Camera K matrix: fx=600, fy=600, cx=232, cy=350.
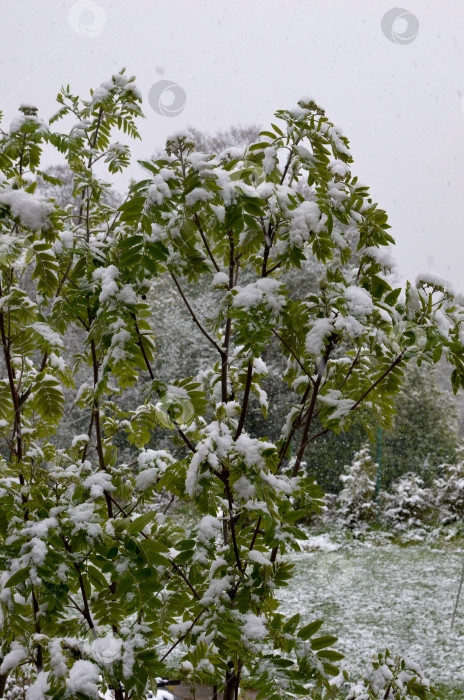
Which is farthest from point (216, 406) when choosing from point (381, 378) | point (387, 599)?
point (387, 599)

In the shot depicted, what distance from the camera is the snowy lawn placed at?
15.3 ft

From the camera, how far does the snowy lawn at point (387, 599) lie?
184 inches

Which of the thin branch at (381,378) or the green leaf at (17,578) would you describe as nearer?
the green leaf at (17,578)

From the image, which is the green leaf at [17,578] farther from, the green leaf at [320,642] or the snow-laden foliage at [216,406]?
the green leaf at [320,642]

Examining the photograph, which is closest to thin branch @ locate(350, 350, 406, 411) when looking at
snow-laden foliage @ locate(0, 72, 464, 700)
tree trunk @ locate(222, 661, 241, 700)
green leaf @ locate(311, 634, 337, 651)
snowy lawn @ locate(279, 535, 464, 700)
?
snow-laden foliage @ locate(0, 72, 464, 700)

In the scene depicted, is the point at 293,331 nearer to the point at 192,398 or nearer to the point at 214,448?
the point at 192,398

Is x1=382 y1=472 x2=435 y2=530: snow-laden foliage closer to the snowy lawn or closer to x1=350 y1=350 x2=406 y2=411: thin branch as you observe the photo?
the snowy lawn

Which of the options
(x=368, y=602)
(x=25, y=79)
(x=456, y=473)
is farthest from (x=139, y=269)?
(x=25, y=79)

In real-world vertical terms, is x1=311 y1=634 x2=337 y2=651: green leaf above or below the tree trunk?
above

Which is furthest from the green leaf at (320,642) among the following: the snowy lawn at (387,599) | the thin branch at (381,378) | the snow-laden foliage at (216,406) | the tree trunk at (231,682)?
the snowy lawn at (387,599)

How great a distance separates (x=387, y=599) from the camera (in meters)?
5.91

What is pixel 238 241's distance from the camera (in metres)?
1.58

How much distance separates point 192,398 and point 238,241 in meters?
0.44

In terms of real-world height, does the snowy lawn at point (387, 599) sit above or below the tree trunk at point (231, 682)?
below
